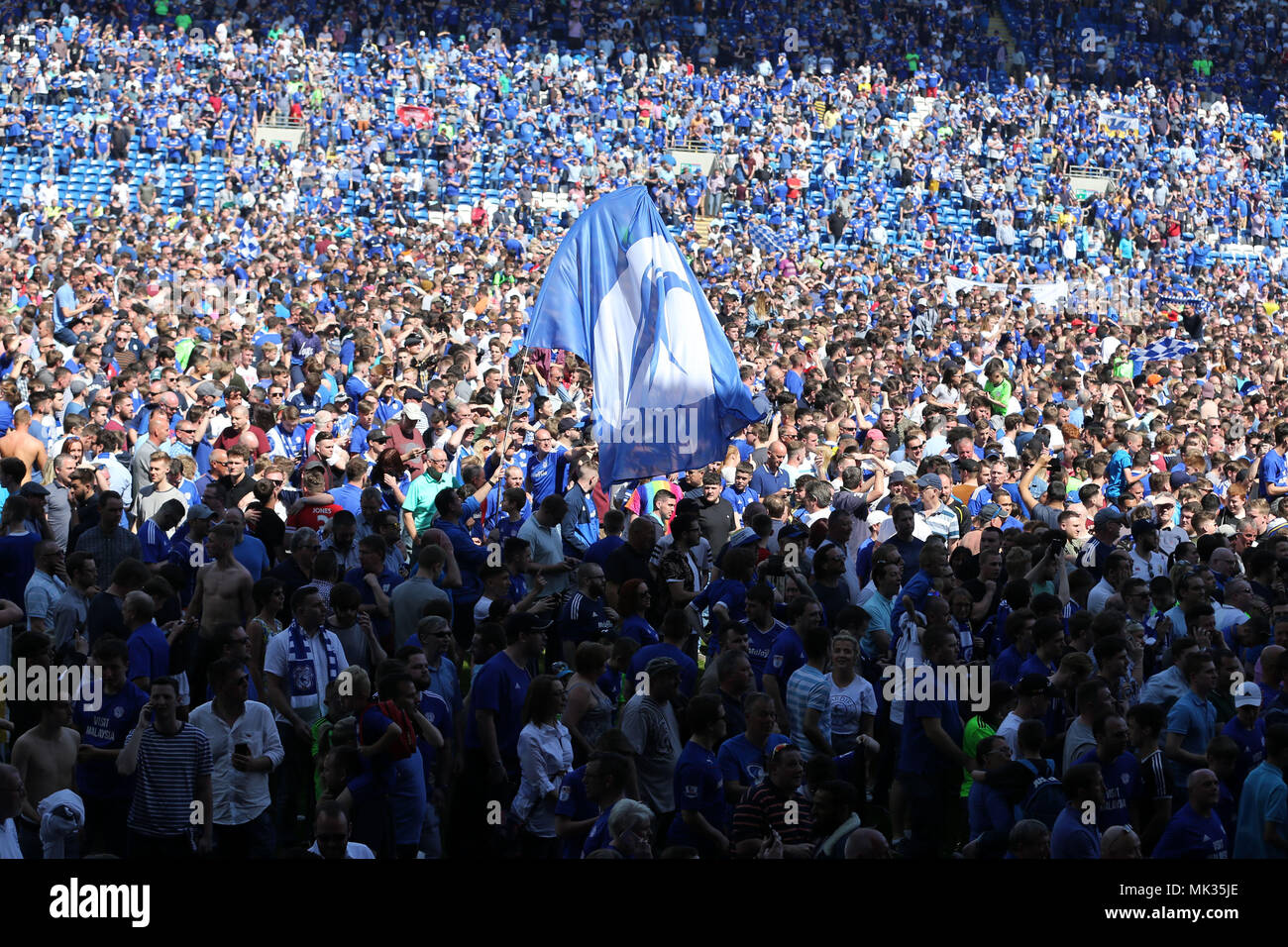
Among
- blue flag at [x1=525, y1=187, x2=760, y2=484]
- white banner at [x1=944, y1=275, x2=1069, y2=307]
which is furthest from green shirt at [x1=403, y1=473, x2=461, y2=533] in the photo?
white banner at [x1=944, y1=275, x2=1069, y2=307]

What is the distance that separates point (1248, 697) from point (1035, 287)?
78.8ft

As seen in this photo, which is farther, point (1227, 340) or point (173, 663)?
point (1227, 340)

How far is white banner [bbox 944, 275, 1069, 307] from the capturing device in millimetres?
30242

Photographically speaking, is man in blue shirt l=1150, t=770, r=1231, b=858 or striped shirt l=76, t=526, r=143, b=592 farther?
striped shirt l=76, t=526, r=143, b=592

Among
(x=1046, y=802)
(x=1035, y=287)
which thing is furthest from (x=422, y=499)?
(x=1035, y=287)

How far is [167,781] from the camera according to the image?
7270mm

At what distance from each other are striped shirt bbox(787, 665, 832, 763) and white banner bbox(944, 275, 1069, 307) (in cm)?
2203

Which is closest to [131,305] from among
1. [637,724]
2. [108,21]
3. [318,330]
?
[318,330]

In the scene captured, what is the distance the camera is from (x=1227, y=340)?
74.7 ft

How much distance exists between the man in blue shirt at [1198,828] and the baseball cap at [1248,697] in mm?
1060

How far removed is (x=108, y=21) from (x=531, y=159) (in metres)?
9.92

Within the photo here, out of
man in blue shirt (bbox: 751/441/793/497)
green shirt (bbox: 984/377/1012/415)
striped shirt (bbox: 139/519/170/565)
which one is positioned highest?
green shirt (bbox: 984/377/1012/415)

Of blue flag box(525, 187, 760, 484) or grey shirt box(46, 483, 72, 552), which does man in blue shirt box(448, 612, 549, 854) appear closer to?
blue flag box(525, 187, 760, 484)
